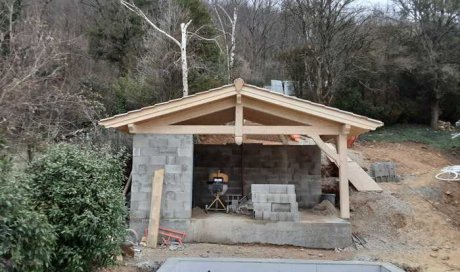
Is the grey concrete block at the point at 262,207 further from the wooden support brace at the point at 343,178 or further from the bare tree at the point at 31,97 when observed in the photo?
the bare tree at the point at 31,97

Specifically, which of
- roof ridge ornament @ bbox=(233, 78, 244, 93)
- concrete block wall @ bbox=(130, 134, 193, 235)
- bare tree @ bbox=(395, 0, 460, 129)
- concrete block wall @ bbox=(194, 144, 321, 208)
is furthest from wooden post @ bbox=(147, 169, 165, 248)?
bare tree @ bbox=(395, 0, 460, 129)

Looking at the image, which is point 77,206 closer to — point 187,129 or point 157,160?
point 157,160

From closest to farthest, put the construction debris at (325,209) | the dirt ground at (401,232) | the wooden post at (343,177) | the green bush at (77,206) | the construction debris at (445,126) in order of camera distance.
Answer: the green bush at (77,206), the dirt ground at (401,232), the wooden post at (343,177), the construction debris at (325,209), the construction debris at (445,126)

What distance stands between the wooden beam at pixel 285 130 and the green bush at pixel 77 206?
4833 mm

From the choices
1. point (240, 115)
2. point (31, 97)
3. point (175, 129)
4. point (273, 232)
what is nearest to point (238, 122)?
point (240, 115)

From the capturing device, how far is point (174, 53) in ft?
61.5

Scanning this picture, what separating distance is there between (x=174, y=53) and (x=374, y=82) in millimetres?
12100

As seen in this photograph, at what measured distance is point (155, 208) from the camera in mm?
10062

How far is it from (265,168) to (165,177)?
3.46 metres

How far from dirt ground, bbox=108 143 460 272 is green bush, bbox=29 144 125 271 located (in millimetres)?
1495

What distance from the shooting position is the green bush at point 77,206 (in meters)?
5.60

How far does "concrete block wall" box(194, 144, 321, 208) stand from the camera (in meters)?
12.8

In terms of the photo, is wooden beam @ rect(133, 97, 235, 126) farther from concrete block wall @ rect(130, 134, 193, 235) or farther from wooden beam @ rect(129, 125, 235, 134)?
concrete block wall @ rect(130, 134, 193, 235)

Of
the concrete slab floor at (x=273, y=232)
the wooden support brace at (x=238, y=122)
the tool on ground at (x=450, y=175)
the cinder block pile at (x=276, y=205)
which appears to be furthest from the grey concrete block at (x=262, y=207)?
the tool on ground at (x=450, y=175)
